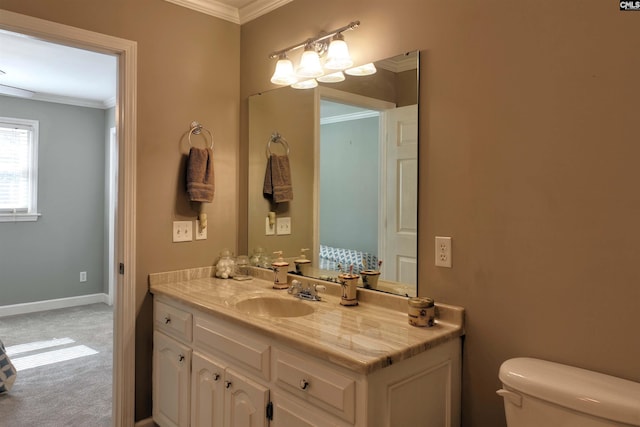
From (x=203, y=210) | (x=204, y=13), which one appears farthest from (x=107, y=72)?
(x=203, y=210)

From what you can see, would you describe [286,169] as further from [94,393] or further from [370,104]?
[94,393]

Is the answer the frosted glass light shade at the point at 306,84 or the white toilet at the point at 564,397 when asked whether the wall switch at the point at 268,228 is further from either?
the white toilet at the point at 564,397

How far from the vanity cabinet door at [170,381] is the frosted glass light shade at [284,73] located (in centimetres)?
148

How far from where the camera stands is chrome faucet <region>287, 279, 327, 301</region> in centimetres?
207

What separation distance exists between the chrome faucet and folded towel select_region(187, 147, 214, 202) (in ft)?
2.58

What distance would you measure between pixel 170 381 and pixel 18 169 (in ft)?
13.2

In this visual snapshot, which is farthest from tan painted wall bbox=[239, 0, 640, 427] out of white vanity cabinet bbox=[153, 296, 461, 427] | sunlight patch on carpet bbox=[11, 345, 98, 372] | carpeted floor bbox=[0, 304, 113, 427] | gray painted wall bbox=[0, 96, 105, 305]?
gray painted wall bbox=[0, 96, 105, 305]

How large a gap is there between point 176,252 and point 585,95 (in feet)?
6.96

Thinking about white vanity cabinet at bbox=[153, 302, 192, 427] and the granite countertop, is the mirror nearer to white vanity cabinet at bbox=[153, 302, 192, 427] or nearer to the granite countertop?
the granite countertop

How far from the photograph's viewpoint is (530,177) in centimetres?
150

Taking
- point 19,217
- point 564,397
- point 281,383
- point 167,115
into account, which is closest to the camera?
point 564,397

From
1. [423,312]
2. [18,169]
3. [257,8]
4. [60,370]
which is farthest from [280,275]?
[18,169]

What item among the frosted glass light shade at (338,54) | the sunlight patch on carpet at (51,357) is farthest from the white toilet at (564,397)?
the sunlight patch on carpet at (51,357)

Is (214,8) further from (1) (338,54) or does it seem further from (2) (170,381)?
(2) (170,381)
